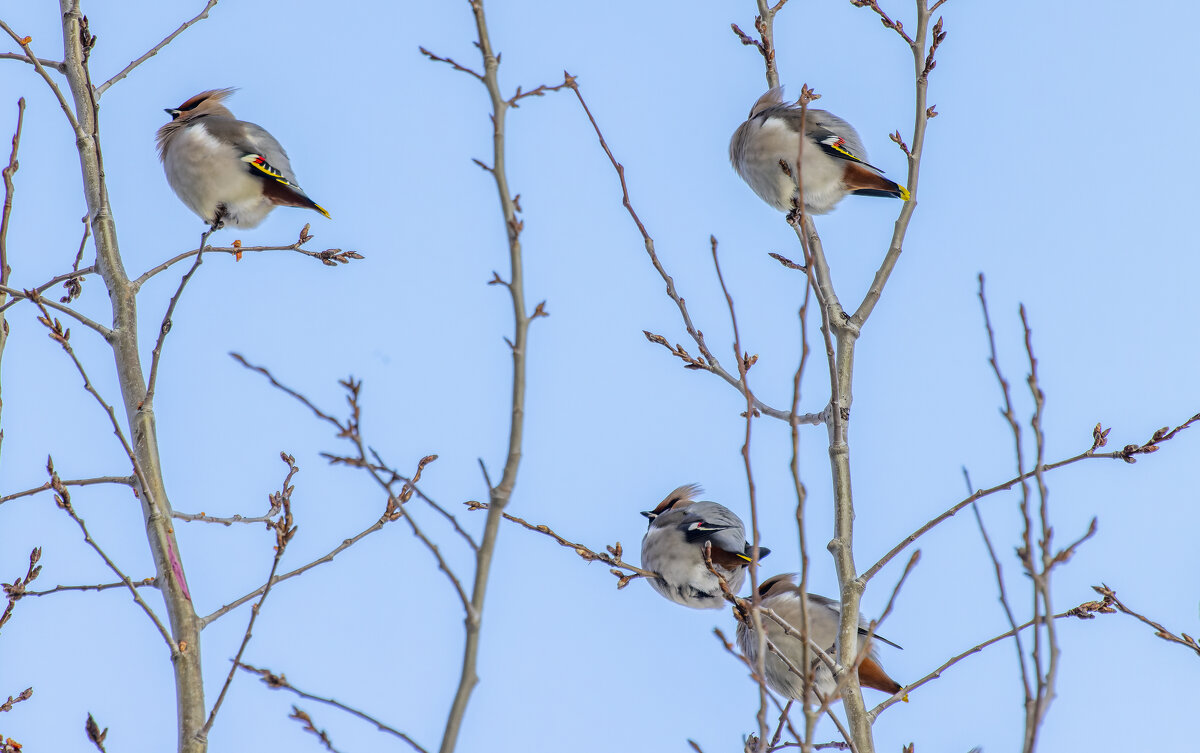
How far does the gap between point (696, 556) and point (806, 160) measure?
6.02 feet

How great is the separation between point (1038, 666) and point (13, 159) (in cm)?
312

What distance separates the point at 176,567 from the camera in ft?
10.3

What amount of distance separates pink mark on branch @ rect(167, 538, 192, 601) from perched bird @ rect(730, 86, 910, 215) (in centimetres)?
312

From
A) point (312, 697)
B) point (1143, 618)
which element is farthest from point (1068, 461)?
point (312, 697)

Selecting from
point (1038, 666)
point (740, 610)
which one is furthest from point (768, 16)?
point (1038, 666)

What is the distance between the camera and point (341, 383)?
93.5 inches

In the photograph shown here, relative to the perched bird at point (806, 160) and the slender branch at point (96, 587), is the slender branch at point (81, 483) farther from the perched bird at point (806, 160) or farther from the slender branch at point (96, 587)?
the perched bird at point (806, 160)

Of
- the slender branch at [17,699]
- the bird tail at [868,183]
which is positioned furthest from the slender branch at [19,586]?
the bird tail at [868,183]

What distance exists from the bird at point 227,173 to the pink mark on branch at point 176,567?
239 cm

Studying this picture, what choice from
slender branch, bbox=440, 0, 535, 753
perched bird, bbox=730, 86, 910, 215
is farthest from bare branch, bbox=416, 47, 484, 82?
perched bird, bbox=730, 86, 910, 215

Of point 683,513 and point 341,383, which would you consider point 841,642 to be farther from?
point 683,513

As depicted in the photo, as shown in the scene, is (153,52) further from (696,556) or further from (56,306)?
(696,556)

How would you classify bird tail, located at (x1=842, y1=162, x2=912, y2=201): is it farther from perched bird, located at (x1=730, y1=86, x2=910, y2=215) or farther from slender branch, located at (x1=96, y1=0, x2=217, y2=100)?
slender branch, located at (x1=96, y1=0, x2=217, y2=100)

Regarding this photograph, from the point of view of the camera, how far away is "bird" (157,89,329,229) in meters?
5.43
